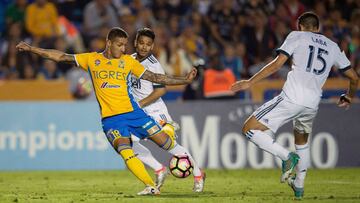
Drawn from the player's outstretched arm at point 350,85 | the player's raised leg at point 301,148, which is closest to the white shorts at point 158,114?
the player's raised leg at point 301,148

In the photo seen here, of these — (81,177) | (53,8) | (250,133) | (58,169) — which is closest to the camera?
(250,133)

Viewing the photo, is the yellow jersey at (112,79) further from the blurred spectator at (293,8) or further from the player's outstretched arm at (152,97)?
the blurred spectator at (293,8)

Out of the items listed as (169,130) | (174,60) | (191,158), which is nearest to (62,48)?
(174,60)

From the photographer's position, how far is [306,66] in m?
11.1

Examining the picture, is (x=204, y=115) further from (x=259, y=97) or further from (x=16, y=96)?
(x=16, y=96)

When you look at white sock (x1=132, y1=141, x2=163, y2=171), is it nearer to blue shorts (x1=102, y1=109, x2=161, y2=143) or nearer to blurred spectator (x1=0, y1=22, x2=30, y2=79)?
blue shorts (x1=102, y1=109, x2=161, y2=143)

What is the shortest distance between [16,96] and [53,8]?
9.40ft

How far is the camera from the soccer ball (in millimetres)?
11641

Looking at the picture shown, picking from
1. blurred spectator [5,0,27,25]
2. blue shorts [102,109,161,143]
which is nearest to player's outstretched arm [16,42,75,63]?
blue shorts [102,109,161,143]

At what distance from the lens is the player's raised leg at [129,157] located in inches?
432

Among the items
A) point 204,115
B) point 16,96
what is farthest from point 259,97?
point 16,96

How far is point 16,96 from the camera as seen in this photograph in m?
19.0

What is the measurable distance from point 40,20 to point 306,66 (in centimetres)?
1080

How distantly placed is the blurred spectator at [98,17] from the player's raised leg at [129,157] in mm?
9933
